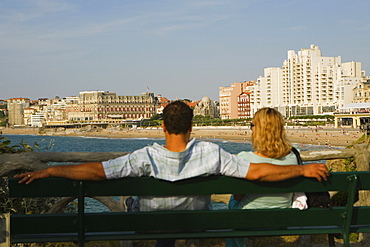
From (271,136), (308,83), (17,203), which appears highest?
(308,83)

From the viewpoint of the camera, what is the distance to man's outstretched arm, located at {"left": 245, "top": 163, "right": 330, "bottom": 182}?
2541mm

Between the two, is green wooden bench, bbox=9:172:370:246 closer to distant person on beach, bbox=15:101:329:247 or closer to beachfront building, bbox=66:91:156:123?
distant person on beach, bbox=15:101:329:247

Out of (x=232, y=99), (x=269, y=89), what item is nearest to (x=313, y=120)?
(x=269, y=89)

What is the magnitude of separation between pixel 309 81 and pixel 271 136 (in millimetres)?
108291

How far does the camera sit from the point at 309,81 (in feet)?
351

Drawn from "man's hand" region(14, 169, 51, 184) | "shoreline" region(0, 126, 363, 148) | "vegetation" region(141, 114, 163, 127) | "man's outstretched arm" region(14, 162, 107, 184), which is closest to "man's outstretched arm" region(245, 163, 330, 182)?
"man's outstretched arm" region(14, 162, 107, 184)

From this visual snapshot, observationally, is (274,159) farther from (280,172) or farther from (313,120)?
(313,120)

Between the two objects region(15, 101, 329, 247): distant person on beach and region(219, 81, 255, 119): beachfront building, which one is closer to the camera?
region(15, 101, 329, 247): distant person on beach

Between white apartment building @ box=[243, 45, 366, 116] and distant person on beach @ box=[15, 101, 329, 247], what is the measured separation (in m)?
100

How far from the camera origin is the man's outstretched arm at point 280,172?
2.54 meters

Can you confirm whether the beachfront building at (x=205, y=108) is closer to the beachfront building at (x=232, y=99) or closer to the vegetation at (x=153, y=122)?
the beachfront building at (x=232, y=99)

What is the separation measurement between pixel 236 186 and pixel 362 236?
2158 mm

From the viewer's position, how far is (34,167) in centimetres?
356

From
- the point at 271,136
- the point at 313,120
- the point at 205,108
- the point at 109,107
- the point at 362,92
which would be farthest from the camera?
the point at 109,107
